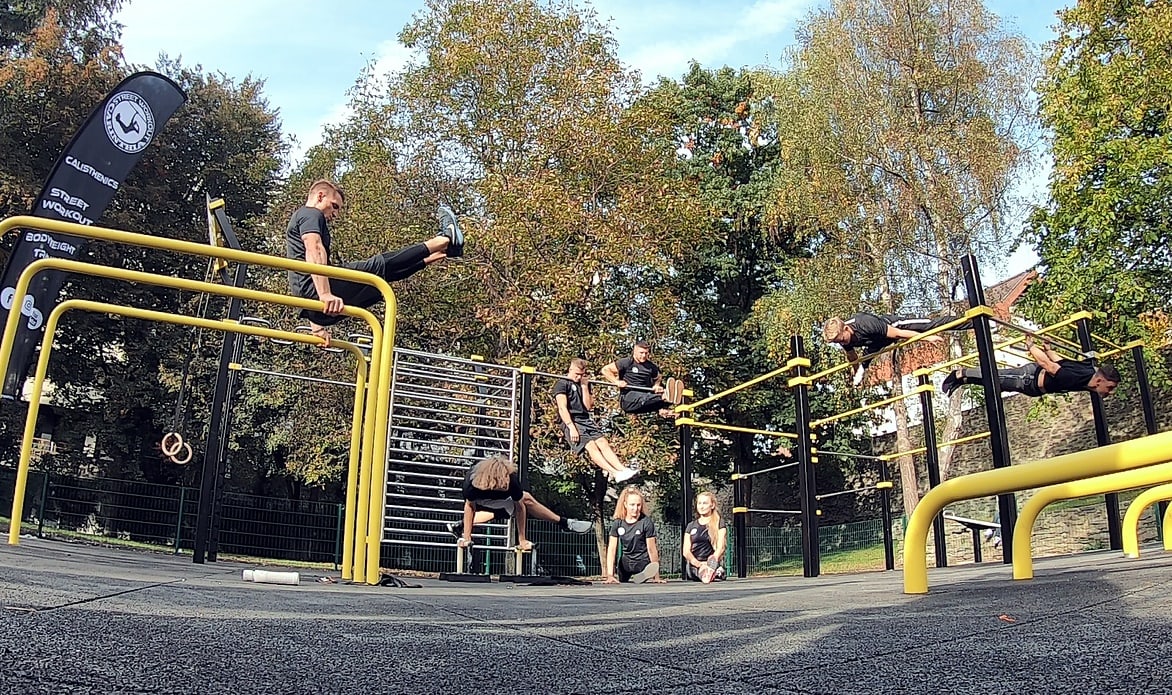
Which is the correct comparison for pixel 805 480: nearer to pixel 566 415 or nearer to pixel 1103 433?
pixel 566 415

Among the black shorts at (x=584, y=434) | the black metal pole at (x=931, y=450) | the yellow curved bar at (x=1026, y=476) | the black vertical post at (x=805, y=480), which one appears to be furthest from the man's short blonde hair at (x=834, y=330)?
the yellow curved bar at (x=1026, y=476)

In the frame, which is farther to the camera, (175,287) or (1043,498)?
(175,287)

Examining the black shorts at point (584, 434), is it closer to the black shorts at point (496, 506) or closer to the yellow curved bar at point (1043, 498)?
the black shorts at point (496, 506)

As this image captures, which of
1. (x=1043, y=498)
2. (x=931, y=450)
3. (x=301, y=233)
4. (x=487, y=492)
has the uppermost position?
(x=301, y=233)

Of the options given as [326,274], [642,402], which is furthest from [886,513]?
[326,274]

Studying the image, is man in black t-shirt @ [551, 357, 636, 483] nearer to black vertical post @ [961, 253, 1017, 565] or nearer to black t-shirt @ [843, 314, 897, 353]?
black t-shirt @ [843, 314, 897, 353]

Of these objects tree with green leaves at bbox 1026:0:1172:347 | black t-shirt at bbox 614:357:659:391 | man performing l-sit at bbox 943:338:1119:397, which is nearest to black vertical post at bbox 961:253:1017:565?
man performing l-sit at bbox 943:338:1119:397

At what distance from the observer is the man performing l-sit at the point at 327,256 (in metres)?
4.37


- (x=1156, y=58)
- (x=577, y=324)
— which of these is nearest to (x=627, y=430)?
(x=577, y=324)

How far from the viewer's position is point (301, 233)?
4473 millimetres

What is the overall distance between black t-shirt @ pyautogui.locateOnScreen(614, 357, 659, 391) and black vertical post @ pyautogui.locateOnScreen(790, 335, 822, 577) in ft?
5.68

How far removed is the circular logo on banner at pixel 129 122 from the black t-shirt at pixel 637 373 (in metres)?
5.95

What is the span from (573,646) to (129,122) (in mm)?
9784

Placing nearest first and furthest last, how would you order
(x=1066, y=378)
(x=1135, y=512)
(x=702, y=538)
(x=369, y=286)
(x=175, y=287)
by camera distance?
(x=175, y=287) < (x=369, y=286) < (x=1135, y=512) < (x=1066, y=378) < (x=702, y=538)
